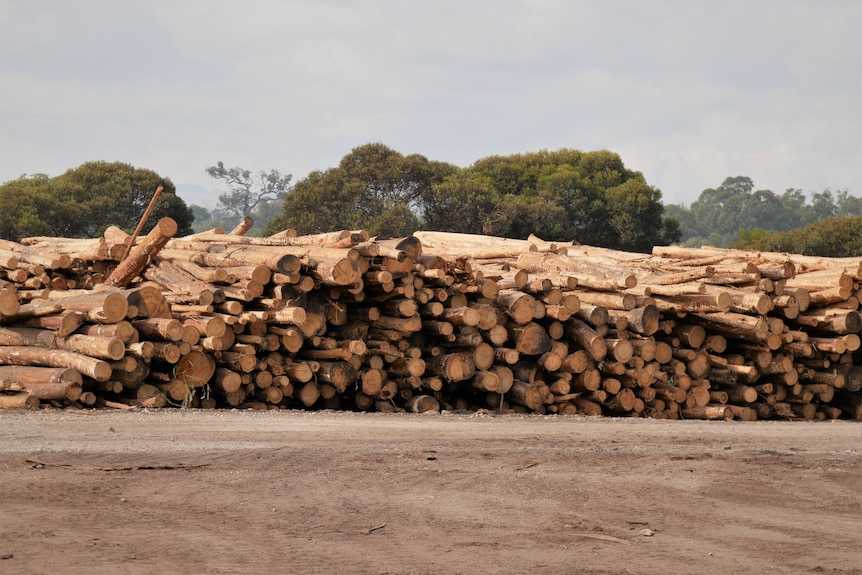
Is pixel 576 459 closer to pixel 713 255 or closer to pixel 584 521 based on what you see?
pixel 584 521

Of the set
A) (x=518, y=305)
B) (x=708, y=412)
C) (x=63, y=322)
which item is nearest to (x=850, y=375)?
(x=708, y=412)

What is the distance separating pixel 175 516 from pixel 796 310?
10.6 m

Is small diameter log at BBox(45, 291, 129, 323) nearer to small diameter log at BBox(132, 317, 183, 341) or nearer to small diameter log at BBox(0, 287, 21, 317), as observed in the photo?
small diameter log at BBox(132, 317, 183, 341)

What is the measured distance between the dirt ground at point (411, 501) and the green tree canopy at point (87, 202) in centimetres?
3061

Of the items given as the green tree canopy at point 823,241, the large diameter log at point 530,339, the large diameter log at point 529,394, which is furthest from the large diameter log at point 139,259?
the green tree canopy at point 823,241

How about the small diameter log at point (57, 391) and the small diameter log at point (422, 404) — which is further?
the small diameter log at point (422, 404)

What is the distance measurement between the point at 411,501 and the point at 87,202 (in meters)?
37.0

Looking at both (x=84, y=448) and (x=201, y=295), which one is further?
(x=201, y=295)

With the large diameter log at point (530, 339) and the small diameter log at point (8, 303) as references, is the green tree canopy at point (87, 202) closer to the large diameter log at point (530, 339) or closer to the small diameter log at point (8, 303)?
the small diameter log at point (8, 303)

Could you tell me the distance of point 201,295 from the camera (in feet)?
39.7

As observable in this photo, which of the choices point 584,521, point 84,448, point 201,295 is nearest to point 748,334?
point 201,295

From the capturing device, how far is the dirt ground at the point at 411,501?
17.4ft

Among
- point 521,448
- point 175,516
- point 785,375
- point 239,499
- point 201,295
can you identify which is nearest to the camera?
point 175,516

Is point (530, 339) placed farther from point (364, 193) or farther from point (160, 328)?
point (364, 193)
